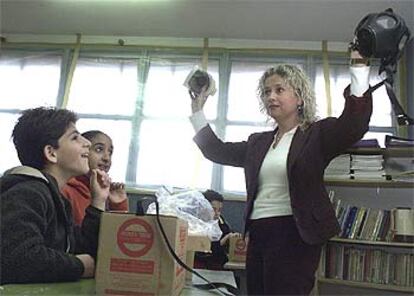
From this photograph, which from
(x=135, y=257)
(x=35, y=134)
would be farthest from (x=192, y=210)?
(x=135, y=257)

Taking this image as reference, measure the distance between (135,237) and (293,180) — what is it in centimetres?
58

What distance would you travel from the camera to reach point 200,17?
12.2 feet

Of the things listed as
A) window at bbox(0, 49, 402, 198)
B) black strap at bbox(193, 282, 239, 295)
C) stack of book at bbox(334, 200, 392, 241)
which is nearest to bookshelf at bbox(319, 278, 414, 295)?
stack of book at bbox(334, 200, 392, 241)

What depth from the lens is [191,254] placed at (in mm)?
1177

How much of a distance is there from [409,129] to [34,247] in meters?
3.41

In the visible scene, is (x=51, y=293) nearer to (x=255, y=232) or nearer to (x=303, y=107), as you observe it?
(x=255, y=232)

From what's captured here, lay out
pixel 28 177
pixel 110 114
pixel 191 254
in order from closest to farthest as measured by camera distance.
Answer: pixel 28 177 < pixel 191 254 < pixel 110 114

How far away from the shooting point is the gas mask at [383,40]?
4.37 feet

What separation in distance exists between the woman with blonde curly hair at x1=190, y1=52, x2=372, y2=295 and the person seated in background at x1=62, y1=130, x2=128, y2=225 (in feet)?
1.50

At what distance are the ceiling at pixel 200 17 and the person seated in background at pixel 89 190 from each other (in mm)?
1906

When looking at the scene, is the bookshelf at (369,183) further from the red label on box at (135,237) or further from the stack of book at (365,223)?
the red label on box at (135,237)

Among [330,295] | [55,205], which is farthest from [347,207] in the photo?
[55,205]

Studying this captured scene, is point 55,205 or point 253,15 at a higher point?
point 253,15

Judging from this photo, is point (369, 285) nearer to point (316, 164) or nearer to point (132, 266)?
point (316, 164)
